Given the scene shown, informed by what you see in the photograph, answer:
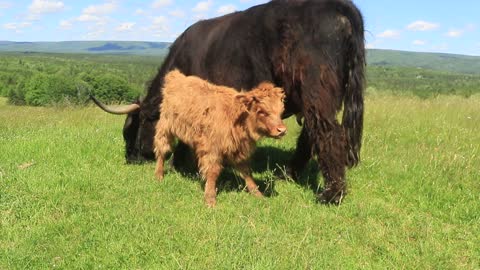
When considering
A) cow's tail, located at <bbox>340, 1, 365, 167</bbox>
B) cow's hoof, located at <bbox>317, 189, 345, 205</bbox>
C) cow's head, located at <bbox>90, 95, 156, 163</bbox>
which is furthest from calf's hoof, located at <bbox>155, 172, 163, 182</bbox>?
cow's tail, located at <bbox>340, 1, 365, 167</bbox>

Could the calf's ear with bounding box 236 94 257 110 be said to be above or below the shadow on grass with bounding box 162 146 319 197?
above

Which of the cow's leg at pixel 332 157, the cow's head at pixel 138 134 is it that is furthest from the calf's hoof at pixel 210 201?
the cow's head at pixel 138 134

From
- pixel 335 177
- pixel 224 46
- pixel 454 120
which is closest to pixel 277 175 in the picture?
pixel 335 177

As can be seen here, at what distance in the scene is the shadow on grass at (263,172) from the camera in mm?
5961

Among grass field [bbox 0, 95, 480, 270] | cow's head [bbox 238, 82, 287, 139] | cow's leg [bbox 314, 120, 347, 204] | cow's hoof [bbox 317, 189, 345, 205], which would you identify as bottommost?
grass field [bbox 0, 95, 480, 270]

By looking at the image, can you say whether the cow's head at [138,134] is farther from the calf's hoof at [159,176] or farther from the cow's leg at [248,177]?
the cow's leg at [248,177]

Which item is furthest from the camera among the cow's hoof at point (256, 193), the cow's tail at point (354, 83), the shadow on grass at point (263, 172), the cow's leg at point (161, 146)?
the cow's leg at point (161, 146)

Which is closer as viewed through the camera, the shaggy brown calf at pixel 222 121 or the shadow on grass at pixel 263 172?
the shaggy brown calf at pixel 222 121

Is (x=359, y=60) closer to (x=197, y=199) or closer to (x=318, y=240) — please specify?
(x=318, y=240)

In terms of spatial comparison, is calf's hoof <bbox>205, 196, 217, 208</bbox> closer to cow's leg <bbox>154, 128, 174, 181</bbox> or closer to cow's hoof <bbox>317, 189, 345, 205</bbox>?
cow's hoof <bbox>317, 189, 345, 205</bbox>

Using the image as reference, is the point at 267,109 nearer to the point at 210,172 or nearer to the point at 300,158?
the point at 210,172

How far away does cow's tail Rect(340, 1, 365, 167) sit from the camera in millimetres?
5164

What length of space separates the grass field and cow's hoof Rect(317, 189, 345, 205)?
0.12 meters

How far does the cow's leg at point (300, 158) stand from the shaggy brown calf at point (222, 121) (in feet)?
3.54
